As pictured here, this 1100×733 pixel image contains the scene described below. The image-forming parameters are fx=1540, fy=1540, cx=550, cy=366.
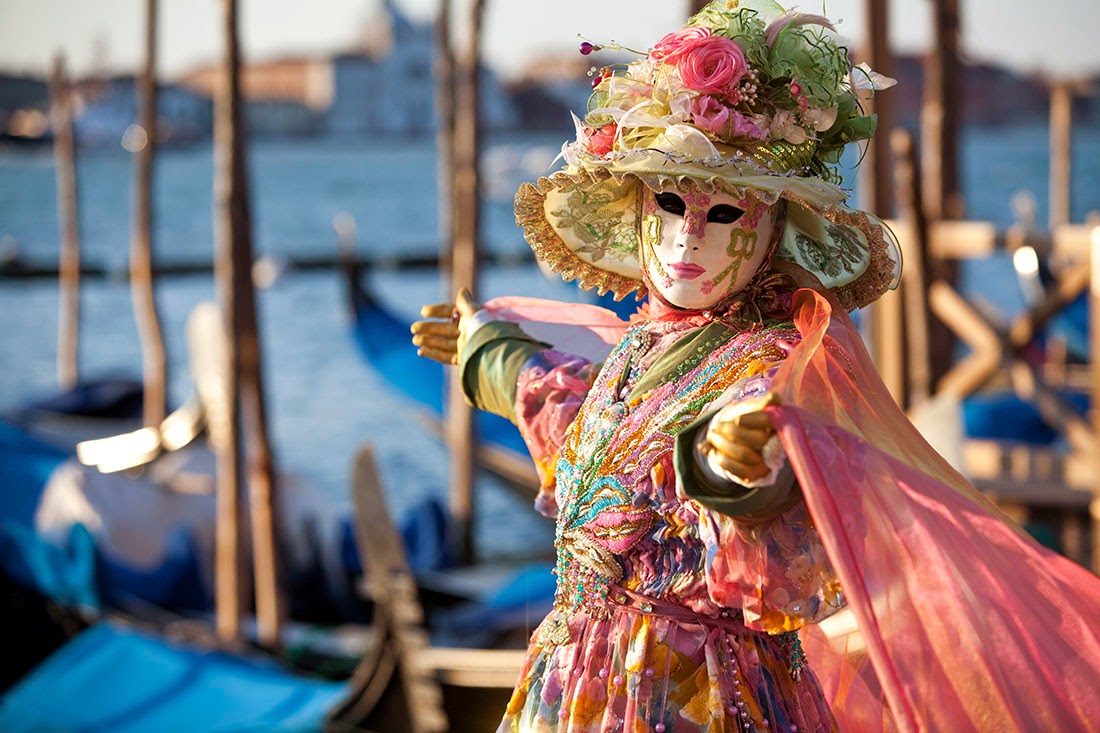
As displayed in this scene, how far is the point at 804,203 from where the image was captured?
146cm

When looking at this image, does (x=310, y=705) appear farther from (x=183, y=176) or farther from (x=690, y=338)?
(x=183, y=176)

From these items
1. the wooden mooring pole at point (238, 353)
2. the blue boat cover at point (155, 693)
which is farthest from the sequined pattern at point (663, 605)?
the wooden mooring pole at point (238, 353)

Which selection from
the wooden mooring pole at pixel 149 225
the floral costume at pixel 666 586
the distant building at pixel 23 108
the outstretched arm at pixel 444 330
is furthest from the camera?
the distant building at pixel 23 108

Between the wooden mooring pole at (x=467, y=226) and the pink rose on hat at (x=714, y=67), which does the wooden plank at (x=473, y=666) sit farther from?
the wooden mooring pole at (x=467, y=226)

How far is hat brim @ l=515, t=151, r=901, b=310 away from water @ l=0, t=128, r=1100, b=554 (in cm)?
722

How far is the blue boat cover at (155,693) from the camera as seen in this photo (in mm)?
4547

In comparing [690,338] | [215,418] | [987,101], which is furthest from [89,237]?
[690,338]

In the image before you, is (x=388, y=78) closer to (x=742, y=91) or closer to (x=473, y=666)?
(x=473, y=666)

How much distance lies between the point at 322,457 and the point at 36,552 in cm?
807

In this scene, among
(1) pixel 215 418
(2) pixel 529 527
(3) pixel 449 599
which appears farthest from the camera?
(2) pixel 529 527

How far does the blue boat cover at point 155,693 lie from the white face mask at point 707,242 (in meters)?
3.23

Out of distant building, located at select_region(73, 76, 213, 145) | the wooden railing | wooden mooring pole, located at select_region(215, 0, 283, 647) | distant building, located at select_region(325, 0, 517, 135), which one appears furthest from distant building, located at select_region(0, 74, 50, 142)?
the wooden railing

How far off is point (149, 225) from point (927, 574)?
7194 mm

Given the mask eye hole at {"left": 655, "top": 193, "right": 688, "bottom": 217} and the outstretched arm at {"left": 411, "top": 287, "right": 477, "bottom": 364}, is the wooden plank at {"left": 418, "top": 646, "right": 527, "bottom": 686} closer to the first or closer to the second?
the outstretched arm at {"left": 411, "top": 287, "right": 477, "bottom": 364}
